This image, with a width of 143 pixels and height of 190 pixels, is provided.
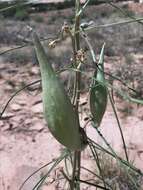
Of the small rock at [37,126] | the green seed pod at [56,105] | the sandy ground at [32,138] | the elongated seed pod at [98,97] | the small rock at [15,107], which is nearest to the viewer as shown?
the green seed pod at [56,105]

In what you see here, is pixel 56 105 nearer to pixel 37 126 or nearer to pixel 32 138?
pixel 32 138

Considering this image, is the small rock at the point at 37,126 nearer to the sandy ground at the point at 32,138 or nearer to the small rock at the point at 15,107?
the sandy ground at the point at 32,138

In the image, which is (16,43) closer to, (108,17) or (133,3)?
(108,17)

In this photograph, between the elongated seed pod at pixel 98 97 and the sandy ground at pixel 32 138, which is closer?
the elongated seed pod at pixel 98 97

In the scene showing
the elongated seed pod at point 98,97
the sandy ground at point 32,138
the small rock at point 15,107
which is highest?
the elongated seed pod at point 98,97

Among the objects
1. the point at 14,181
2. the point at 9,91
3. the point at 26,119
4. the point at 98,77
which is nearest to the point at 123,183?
the point at 14,181

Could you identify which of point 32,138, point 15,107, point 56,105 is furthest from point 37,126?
point 56,105

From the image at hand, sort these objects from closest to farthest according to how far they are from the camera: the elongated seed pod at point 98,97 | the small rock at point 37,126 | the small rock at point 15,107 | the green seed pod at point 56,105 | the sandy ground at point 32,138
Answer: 1. the green seed pod at point 56,105
2. the elongated seed pod at point 98,97
3. the sandy ground at point 32,138
4. the small rock at point 37,126
5. the small rock at point 15,107

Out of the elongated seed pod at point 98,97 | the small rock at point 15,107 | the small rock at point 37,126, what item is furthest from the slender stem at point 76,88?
the small rock at point 15,107
